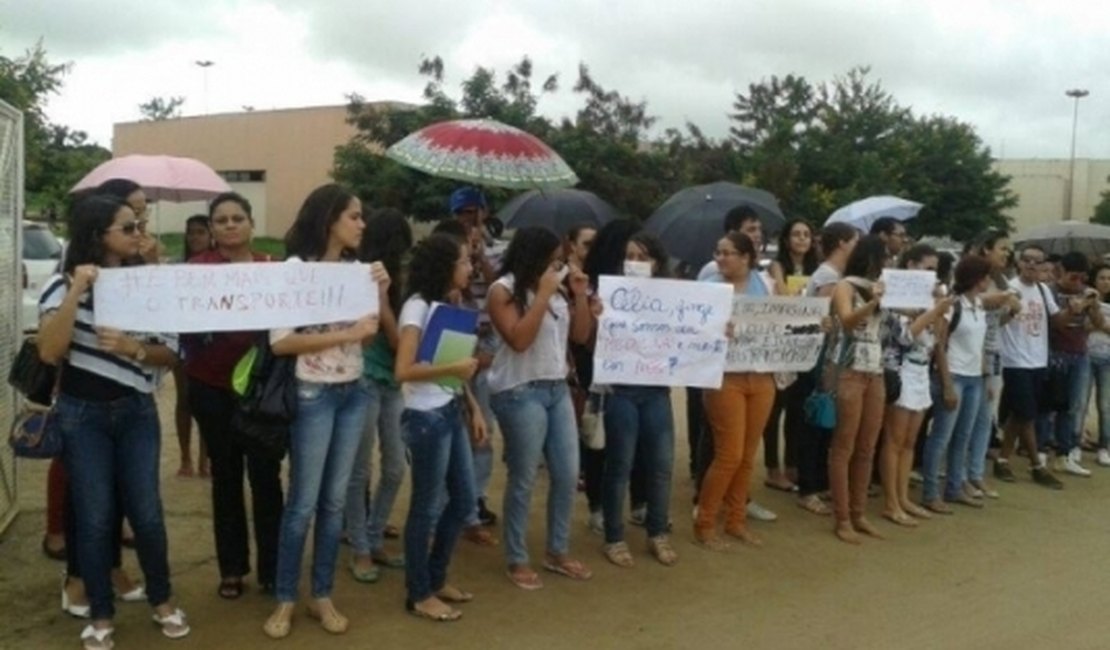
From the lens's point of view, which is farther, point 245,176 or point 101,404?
point 245,176

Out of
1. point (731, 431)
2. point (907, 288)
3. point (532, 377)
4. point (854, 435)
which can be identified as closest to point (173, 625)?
point (532, 377)

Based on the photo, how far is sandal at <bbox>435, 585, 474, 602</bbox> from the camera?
5.15 meters

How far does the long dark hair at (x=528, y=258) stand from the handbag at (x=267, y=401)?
1.20 meters

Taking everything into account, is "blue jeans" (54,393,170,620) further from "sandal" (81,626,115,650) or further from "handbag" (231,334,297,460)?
"handbag" (231,334,297,460)

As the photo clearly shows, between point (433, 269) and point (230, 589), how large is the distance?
1778 millimetres

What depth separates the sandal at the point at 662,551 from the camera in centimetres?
A: 600

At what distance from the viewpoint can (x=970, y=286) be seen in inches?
291

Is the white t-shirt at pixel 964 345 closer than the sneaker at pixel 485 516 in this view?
No

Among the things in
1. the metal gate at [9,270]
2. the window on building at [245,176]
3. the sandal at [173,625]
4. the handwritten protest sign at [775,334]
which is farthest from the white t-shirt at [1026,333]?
the window on building at [245,176]

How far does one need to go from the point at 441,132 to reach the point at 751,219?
2.07 meters

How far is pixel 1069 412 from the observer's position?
8.81 metres

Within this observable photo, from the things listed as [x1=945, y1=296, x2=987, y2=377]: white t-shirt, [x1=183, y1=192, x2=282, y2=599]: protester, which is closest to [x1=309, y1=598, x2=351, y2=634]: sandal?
[x1=183, y1=192, x2=282, y2=599]: protester

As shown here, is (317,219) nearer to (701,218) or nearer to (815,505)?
(815,505)

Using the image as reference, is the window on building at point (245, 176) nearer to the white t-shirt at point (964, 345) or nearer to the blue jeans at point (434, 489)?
the white t-shirt at point (964, 345)
